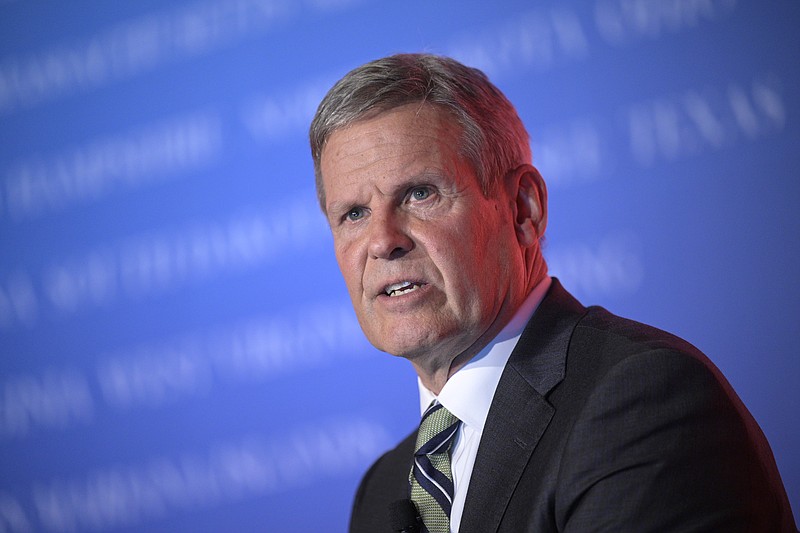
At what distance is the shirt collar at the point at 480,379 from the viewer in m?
1.85

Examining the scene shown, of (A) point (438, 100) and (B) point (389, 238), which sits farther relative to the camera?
(A) point (438, 100)

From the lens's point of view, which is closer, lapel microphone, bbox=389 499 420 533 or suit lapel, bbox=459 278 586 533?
suit lapel, bbox=459 278 586 533

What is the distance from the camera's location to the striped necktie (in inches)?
71.9

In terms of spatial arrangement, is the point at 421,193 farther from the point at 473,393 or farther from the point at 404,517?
the point at 404,517

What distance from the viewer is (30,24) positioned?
3.40 meters

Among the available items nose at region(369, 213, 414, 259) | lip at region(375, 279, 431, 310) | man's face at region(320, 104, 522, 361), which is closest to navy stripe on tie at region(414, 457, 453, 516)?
man's face at region(320, 104, 522, 361)

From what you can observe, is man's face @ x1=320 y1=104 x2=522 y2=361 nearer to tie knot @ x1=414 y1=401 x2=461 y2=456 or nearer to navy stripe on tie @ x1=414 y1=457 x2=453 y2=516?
tie knot @ x1=414 y1=401 x2=461 y2=456

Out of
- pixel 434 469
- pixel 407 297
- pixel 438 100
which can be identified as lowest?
pixel 434 469

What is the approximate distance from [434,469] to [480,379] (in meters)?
0.24

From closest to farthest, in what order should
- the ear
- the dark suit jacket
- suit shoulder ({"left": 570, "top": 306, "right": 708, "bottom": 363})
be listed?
the dark suit jacket, suit shoulder ({"left": 570, "top": 306, "right": 708, "bottom": 363}), the ear

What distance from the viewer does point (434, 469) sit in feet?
6.15

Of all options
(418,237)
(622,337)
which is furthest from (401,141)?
(622,337)

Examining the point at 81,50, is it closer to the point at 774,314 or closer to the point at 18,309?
the point at 18,309

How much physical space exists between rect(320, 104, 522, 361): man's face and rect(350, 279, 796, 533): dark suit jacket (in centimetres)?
18
